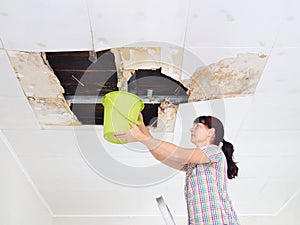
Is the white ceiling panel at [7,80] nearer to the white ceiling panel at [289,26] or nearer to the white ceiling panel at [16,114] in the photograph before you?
the white ceiling panel at [16,114]

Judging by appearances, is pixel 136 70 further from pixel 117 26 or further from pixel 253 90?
pixel 253 90

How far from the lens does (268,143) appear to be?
2848 millimetres

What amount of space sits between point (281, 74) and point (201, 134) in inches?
20.8

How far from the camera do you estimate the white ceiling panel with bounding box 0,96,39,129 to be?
235 centimetres

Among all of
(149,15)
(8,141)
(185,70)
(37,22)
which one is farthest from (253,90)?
(8,141)

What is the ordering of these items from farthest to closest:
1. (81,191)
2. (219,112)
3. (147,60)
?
1. (81,191)
2. (219,112)
3. (147,60)

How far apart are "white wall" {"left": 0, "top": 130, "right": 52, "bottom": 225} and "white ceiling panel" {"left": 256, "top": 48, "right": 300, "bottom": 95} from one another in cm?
174

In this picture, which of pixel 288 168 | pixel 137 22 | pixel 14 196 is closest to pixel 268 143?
pixel 288 168

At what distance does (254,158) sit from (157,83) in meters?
1.26

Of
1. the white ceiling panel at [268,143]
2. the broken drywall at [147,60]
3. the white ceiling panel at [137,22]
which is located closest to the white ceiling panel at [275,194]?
the white ceiling panel at [268,143]

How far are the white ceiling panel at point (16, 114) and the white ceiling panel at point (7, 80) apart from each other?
0.07m

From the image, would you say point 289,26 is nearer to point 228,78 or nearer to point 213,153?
point 228,78

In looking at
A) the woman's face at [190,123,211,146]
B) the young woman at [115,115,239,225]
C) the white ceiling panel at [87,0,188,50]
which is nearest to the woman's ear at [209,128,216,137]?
the woman's face at [190,123,211,146]

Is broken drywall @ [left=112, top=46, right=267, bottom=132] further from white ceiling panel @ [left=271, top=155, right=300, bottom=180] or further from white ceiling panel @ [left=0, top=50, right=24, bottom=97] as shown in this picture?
white ceiling panel @ [left=271, top=155, right=300, bottom=180]
